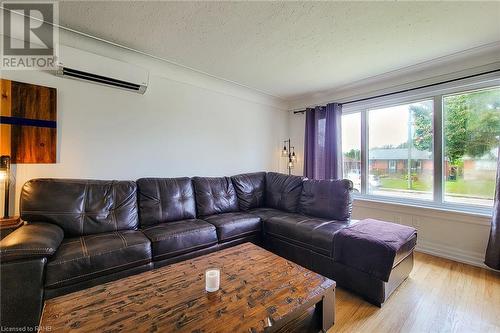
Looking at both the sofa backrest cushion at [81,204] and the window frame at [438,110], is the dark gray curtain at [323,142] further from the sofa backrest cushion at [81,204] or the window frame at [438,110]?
the sofa backrest cushion at [81,204]

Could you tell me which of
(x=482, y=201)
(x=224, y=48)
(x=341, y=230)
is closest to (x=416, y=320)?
(x=341, y=230)

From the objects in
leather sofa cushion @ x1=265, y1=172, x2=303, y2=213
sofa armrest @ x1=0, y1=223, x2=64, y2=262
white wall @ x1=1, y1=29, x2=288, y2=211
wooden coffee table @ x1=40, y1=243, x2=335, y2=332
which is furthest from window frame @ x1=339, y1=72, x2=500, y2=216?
sofa armrest @ x1=0, y1=223, x2=64, y2=262

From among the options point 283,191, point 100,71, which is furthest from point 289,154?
point 100,71

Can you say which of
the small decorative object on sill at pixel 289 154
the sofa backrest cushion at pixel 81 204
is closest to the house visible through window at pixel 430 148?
the small decorative object on sill at pixel 289 154

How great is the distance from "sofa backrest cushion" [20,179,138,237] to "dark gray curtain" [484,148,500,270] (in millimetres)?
3697

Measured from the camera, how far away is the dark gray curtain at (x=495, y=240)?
2.19m

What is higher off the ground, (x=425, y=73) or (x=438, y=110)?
(x=425, y=73)

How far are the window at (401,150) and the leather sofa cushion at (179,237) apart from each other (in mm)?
2749

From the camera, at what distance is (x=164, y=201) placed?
2.47 m

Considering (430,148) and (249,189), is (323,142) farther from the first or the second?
(249,189)

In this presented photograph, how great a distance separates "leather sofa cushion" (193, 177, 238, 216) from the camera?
9.00 feet

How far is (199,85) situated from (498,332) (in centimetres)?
372

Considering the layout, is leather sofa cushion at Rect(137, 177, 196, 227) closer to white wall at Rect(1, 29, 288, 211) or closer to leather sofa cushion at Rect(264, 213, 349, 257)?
white wall at Rect(1, 29, 288, 211)

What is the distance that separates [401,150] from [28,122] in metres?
4.45
